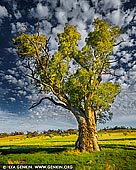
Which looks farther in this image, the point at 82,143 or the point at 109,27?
the point at 109,27

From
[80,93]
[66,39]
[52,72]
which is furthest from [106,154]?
[66,39]

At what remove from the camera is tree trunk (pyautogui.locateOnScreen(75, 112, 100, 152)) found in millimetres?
35938

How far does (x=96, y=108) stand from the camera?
39.8 m

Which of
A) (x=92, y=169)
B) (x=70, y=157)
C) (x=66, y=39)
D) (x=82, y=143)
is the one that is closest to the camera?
(x=92, y=169)

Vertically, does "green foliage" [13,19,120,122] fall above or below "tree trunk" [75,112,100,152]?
above

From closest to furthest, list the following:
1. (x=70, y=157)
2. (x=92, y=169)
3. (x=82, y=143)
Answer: (x=92, y=169) → (x=70, y=157) → (x=82, y=143)

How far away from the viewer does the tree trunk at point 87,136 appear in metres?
35.9

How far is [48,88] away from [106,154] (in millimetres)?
13057

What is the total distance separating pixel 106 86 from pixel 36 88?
34.0 feet

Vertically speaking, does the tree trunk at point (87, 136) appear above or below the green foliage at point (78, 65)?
below

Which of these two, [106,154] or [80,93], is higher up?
[80,93]

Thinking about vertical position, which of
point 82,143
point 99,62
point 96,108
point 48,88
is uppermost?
point 99,62

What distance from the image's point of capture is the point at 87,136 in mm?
36781

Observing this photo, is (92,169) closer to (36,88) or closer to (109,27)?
(36,88)
